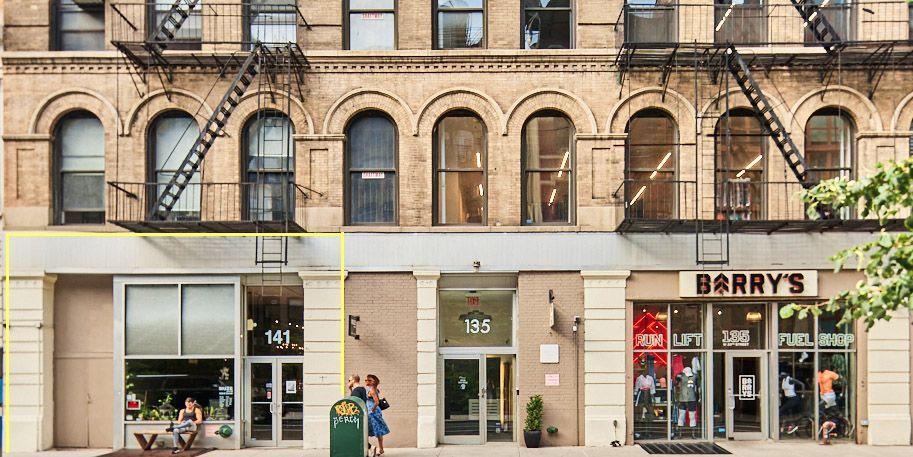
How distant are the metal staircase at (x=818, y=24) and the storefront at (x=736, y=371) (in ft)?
17.2

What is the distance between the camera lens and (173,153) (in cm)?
1628

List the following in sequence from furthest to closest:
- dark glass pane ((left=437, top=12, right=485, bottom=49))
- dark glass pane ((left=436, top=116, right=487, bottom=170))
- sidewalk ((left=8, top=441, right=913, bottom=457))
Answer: dark glass pane ((left=437, top=12, right=485, bottom=49)), dark glass pane ((left=436, top=116, right=487, bottom=170)), sidewalk ((left=8, top=441, right=913, bottom=457))

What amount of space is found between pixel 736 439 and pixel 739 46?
8.39 metres

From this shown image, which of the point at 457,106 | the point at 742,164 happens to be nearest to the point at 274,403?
the point at 457,106

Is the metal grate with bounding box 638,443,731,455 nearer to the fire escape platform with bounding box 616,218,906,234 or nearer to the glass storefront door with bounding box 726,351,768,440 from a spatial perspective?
the glass storefront door with bounding box 726,351,768,440

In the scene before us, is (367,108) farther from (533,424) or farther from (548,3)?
(533,424)

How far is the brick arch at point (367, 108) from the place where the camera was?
15961 millimetres

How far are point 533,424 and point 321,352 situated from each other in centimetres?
466

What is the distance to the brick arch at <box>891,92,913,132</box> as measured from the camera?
624 inches

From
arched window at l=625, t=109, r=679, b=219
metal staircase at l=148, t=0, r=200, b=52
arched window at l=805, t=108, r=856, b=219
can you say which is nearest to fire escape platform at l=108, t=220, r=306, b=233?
metal staircase at l=148, t=0, r=200, b=52

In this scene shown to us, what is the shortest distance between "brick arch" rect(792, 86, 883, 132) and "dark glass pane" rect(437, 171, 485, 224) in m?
6.92

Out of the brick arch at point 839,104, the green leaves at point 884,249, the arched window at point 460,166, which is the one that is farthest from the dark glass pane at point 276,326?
the brick arch at point 839,104

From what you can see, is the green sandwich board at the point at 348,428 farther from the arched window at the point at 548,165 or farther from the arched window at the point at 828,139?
the arched window at the point at 828,139

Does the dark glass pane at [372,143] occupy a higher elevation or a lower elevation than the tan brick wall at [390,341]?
higher
